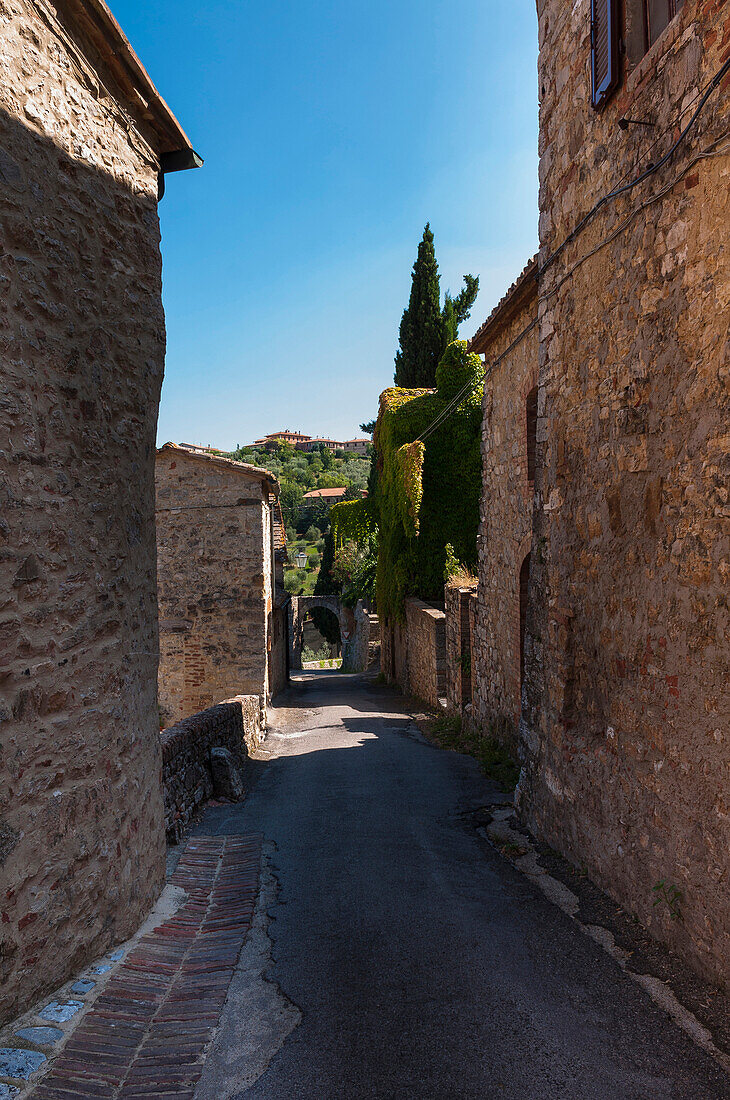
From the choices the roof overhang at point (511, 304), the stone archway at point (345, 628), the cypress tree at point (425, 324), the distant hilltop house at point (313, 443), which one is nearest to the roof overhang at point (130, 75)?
the roof overhang at point (511, 304)

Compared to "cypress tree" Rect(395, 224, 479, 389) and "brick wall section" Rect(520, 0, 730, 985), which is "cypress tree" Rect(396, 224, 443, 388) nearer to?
"cypress tree" Rect(395, 224, 479, 389)

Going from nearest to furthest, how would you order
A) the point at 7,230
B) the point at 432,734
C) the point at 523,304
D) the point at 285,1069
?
the point at 285,1069 < the point at 7,230 < the point at 523,304 < the point at 432,734

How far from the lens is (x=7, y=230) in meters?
2.99

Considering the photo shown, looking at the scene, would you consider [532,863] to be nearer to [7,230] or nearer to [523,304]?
[7,230]

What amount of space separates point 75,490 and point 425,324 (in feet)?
82.6

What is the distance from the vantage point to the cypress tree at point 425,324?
2691 cm

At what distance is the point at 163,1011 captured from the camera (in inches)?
127

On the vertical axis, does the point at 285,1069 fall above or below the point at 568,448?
below

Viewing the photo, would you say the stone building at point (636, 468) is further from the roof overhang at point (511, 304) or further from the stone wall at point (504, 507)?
the stone wall at point (504, 507)

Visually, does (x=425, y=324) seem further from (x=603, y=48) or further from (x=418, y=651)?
(x=603, y=48)

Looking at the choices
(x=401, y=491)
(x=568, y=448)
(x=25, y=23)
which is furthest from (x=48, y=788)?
(x=401, y=491)

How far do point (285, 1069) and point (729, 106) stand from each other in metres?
4.58

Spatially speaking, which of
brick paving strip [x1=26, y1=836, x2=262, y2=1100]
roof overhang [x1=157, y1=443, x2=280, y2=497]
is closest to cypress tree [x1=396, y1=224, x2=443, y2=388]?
roof overhang [x1=157, y1=443, x2=280, y2=497]

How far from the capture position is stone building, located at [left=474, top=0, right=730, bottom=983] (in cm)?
338
